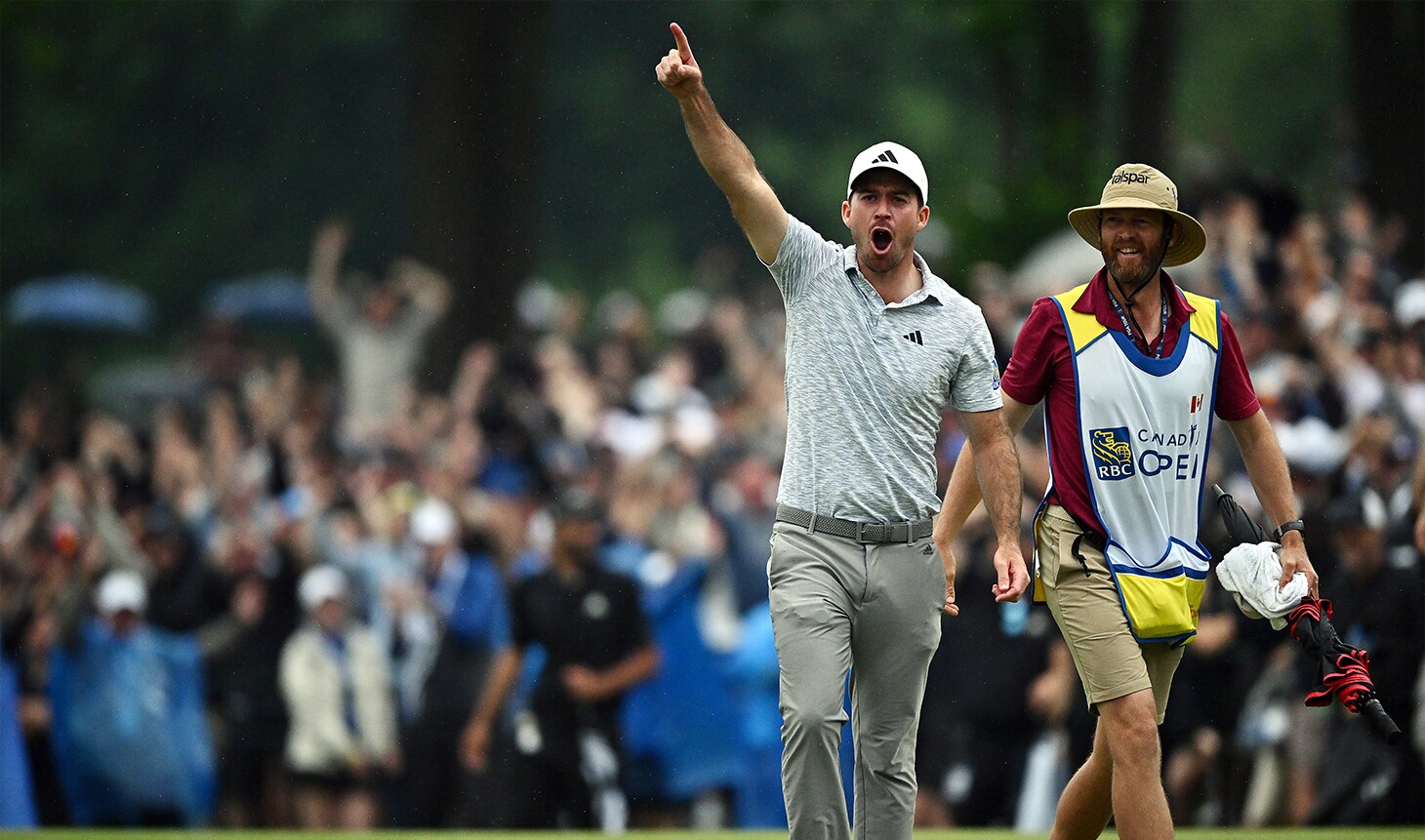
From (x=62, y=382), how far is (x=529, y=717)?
1325cm

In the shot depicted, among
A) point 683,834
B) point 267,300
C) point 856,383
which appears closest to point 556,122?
point 267,300

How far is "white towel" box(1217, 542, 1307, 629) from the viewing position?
7.22 m

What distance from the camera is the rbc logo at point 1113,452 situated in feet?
23.8

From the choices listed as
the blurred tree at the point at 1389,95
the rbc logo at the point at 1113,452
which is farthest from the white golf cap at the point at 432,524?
the blurred tree at the point at 1389,95

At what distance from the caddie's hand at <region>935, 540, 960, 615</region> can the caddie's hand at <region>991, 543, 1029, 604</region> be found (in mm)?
287

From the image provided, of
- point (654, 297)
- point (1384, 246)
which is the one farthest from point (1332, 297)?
point (654, 297)

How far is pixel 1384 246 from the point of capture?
15.0 m

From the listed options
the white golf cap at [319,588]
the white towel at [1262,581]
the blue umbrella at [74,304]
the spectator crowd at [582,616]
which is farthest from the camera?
the blue umbrella at [74,304]

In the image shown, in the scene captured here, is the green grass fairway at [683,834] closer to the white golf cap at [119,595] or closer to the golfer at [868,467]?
the white golf cap at [119,595]

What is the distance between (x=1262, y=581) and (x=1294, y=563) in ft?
0.44

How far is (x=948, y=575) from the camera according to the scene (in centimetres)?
746

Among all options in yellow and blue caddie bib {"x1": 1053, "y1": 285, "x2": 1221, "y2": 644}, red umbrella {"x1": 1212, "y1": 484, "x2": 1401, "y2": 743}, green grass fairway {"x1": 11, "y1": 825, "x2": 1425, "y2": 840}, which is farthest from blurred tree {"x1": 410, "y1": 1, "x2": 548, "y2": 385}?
red umbrella {"x1": 1212, "y1": 484, "x2": 1401, "y2": 743}

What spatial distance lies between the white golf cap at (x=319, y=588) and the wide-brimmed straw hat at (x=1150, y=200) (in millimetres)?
6919

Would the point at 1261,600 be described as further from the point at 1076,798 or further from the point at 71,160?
the point at 71,160
